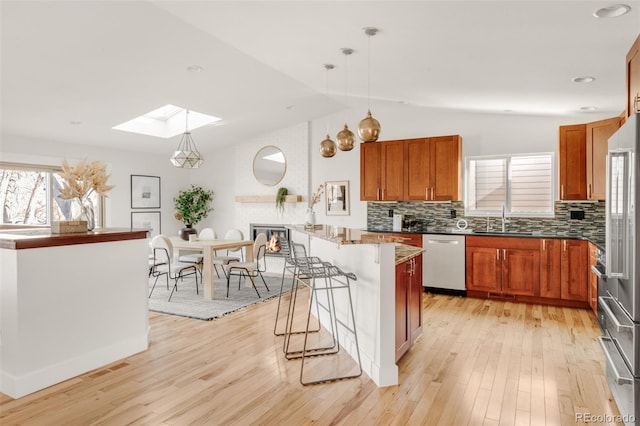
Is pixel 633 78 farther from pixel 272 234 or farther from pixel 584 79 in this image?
pixel 272 234

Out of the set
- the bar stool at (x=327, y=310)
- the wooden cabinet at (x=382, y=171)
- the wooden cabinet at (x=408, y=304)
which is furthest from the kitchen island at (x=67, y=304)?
the wooden cabinet at (x=382, y=171)

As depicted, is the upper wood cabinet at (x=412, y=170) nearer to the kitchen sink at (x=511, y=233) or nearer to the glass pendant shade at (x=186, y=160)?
the kitchen sink at (x=511, y=233)

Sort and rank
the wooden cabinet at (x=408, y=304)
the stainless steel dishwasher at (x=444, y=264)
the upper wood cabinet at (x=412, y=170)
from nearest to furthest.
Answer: the wooden cabinet at (x=408, y=304)
the stainless steel dishwasher at (x=444, y=264)
the upper wood cabinet at (x=412, y=170)

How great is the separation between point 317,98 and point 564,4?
4.06 m

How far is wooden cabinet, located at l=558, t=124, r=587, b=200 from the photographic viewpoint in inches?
202

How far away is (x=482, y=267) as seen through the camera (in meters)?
5.62

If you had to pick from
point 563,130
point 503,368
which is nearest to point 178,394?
point 503,368

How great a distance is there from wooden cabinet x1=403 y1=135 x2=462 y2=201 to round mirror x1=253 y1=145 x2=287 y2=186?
255 centimetres

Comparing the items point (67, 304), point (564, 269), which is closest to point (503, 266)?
point (564, 269)

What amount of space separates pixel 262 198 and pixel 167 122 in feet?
7.09

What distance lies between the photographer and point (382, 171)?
657 centimetres

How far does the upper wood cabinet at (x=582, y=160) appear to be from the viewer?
15.7 ft

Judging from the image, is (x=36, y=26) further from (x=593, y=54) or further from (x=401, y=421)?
(x=593, y=54)

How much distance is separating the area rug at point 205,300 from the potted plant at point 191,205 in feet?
5.60
